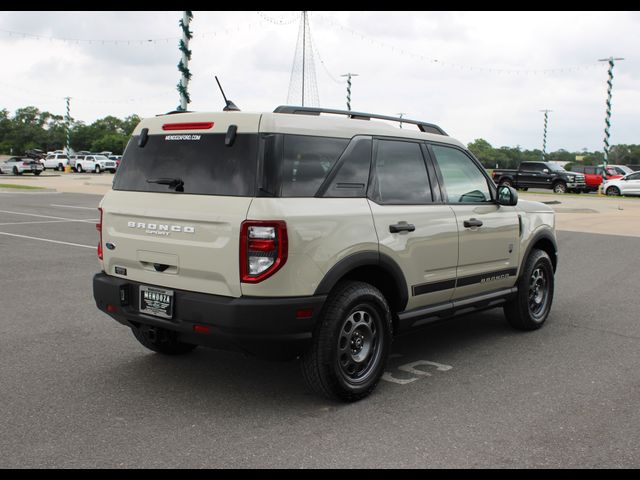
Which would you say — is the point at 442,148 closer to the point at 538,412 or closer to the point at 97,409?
the point at 538,412

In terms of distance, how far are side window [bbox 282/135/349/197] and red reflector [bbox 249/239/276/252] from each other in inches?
13.2

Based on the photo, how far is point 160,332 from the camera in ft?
14.6

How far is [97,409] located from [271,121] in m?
2.15

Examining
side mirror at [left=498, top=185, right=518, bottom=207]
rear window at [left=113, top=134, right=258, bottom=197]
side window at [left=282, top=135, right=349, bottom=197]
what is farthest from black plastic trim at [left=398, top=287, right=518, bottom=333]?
rear window at [left=113, top=134, right=258, bottom=197]

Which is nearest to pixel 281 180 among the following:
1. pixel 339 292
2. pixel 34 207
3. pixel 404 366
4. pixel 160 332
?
pixel 339 292

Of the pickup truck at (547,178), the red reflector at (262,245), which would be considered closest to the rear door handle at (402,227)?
the red reflector at (262,245)

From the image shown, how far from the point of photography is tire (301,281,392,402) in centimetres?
423

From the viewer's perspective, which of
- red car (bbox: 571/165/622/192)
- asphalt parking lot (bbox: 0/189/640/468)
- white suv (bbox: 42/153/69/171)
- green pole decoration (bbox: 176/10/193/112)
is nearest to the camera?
asphalt parking lot (bbox: 0/189/640/468)

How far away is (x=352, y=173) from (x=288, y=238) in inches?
34.6

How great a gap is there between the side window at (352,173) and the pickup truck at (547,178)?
3330cm

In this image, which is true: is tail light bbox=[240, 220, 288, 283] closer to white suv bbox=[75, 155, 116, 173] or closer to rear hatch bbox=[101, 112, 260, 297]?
rear hatch bbox=[101, 112, 260, 297]

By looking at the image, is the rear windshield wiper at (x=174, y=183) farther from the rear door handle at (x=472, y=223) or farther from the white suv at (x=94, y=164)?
the white suv at (x=94, y=164)

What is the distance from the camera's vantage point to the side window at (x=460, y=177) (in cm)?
546

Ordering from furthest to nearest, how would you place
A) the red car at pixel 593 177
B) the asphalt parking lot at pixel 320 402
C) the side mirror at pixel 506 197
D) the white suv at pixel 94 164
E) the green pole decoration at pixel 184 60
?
1. the white suv at pixel 94 164
2. the red car at pixel 593 177
3. the green pole decoration at pixel 184 60
4. the side mirror at pixel 506 197
5. the asphalt parking lot at pixel 320 402
